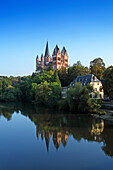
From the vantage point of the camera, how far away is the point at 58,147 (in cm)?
1722

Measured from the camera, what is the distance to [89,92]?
3409 centimetres

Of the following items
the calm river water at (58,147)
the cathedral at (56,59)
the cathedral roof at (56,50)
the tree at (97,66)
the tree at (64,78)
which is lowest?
the calm river water at (58,147)

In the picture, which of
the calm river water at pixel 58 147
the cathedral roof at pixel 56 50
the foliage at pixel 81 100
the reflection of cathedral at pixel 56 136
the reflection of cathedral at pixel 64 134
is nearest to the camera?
the calm river water at pixel 58 147

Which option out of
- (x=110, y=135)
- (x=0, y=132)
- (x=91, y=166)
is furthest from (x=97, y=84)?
(x=91, y=166)

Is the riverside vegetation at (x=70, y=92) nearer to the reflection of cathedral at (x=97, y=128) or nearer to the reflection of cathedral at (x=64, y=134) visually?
the reflection of cathedral at (x=97, y=128)

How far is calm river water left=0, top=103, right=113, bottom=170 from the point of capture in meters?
13.3

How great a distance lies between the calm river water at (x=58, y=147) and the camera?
13313 millimetres

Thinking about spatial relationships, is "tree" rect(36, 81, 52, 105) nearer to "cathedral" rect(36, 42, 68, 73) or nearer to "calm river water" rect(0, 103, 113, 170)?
"calm river water" rect(0, 103, 113, 170)

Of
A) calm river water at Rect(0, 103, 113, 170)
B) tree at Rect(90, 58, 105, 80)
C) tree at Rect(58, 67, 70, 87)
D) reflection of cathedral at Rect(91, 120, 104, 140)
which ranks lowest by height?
calm river water at Rect(0, 103, 113, 170)

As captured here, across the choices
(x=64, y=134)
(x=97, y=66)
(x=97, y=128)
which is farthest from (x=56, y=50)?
(x=64, y=134)

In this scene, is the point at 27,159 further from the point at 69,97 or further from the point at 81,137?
the point at 69,97

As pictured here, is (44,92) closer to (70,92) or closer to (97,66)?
(70,92)

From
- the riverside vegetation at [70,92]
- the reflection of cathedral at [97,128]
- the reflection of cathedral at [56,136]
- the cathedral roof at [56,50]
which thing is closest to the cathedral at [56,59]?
the cathedral roof at [56,50]

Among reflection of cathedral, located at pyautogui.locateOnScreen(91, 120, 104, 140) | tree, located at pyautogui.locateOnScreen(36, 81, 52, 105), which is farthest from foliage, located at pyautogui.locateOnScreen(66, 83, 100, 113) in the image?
tree, located at pyautogui.locateOnScreen(36, 81, 52, 105)
